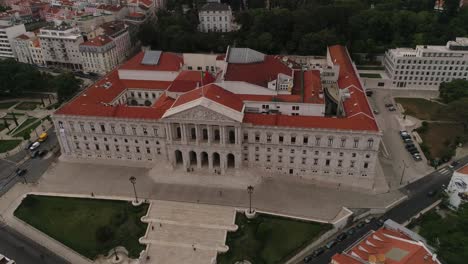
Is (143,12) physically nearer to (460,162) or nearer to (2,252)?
(2,252)

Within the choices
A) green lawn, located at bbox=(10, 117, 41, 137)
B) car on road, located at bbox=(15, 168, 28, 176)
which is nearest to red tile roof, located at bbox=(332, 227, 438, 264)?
car on road, located at bbox=(15, 168, 28, 176)

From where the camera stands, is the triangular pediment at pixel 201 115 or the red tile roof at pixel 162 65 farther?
the red tile roof at pixel 162 65

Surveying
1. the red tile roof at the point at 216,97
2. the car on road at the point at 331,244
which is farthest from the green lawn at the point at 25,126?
the car on road at the point at 331,244

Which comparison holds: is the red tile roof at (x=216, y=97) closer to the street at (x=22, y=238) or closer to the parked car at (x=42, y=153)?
the street at (x=22, y=238)

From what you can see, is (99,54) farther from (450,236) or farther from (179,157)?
(450,236)

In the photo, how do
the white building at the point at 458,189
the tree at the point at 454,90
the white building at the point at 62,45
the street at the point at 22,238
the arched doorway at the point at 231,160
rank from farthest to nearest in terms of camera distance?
the white building at the point at 62,45 → the tree at the point at 454,90 → the arched doorway at the point at 231,160 → the white building at the point at 458,189 → the street at the point at 22,238

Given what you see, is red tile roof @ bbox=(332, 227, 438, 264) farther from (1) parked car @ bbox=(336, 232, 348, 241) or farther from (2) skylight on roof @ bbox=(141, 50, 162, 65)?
(2) skylight on roof @ bbox=(141, 50, 162, 65)
